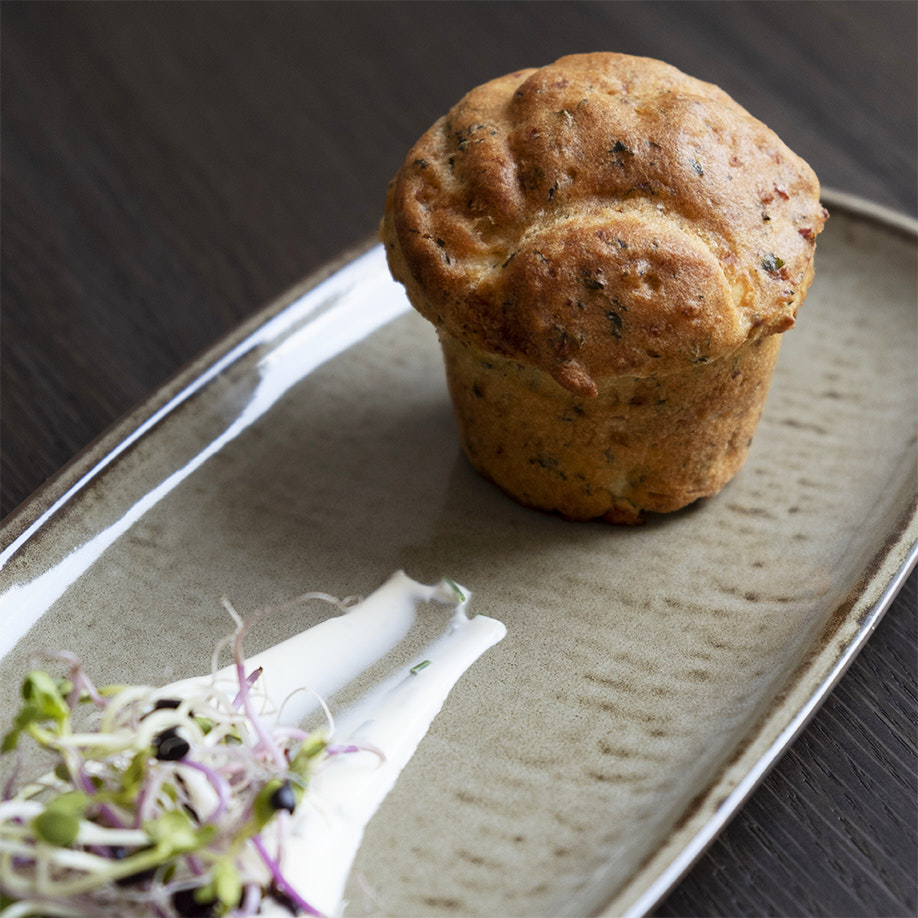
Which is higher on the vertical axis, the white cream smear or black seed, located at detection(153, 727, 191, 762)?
black seed, located at detection(153, 727, 191, 762)

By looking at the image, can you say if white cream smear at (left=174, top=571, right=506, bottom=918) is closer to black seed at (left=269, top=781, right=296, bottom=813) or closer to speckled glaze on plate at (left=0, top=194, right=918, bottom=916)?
speckled glaze on plate at (left=0, top=194, right=918, bottom=916)

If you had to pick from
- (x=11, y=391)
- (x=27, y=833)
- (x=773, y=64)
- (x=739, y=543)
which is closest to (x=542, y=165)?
(x=739, y=543)

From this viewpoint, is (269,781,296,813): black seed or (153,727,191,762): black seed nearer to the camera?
(269,781,296,813): black seed

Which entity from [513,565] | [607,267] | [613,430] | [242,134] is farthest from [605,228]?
[242,134]

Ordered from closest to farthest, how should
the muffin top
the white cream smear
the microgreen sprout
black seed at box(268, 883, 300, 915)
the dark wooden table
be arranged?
the microgreen sprout < black seed at box(268, 883, 300, 915) < the white cream smear < the muffin top < the dark wooden table

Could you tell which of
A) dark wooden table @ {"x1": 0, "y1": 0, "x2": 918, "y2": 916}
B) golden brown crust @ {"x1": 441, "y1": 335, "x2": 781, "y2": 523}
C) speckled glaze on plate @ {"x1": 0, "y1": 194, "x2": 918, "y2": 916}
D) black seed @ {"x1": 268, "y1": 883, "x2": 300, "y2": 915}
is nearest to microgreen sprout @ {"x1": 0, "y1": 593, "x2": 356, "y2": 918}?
black seed @ {"x1": 268, "y1": 883, "x2": 300, "y2": 915}

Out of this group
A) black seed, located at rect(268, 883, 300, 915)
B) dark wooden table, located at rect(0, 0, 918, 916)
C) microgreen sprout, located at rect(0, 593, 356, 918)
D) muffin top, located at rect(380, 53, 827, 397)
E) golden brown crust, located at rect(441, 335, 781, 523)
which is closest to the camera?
microgreen sprout, located at rect(0, 593, 356, 918)

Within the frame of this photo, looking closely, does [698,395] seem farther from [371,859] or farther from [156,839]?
[156,839]

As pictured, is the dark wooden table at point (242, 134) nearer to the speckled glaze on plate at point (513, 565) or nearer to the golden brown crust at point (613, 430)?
the speckled glaze on plate at point (513, 565)
